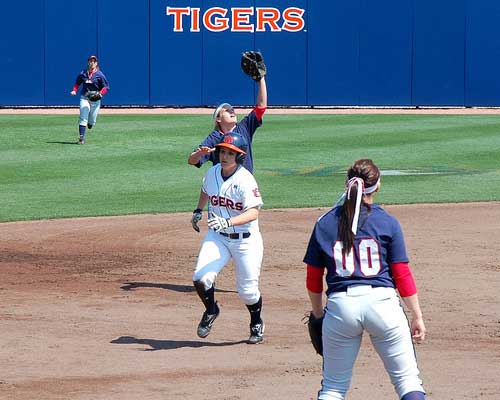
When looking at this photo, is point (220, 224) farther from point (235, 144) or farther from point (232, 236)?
point (235, 144)

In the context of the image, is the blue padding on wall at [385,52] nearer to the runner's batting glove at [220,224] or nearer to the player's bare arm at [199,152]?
the player's bare arm at [199,152]

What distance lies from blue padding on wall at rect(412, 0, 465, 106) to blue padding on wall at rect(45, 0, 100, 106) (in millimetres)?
9610

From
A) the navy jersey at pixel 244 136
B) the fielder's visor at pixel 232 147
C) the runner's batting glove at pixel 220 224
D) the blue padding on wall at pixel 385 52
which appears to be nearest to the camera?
the runner's batting glove at pixel 220 224

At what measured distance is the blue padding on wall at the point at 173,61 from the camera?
3198cm

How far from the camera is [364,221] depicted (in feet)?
19.0

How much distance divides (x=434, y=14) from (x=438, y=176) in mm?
13796

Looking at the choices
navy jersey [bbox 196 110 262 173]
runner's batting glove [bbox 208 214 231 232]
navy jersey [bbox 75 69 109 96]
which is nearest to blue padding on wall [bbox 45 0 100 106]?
navy jersey [bbox 75 69 109 96]

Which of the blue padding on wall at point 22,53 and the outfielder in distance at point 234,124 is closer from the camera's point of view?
the outfielder in distance at point 234,124

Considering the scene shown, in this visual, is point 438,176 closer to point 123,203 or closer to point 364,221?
point 123,203

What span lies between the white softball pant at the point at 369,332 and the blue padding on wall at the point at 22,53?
26.8 metres

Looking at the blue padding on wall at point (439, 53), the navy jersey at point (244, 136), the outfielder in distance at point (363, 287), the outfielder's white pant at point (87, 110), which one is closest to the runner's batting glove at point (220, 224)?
the navy jersey at point (244, 136)

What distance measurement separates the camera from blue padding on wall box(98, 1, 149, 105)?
31.5 metres

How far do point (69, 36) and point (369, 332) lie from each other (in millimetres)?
26811

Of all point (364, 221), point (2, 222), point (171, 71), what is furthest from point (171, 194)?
point (171, 71)
